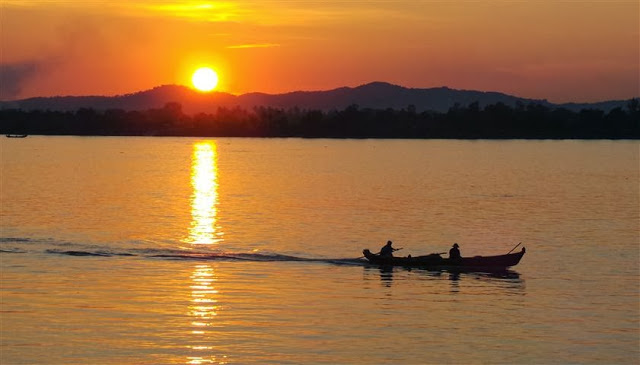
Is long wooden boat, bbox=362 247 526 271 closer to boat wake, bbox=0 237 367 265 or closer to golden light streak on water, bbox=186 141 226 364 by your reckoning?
boat wake, bbox=0 237 367 265

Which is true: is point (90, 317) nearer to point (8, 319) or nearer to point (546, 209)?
point (8, 319)

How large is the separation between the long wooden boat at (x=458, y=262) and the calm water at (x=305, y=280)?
2.35 feet

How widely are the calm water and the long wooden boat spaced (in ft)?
2.35

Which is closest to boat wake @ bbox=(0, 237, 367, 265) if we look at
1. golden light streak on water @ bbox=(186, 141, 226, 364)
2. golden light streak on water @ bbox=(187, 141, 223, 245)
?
golden light streak on water @ bbox=(186, 141, 226, 364)

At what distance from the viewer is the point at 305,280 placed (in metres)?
47.2

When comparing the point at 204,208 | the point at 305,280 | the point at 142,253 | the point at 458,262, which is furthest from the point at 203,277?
the point at 204,208

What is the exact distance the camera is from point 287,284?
4581cm

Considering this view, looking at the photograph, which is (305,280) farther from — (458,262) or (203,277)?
(458,262)

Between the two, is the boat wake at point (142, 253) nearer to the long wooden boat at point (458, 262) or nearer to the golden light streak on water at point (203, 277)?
the long wooden boat at point (458, 262)

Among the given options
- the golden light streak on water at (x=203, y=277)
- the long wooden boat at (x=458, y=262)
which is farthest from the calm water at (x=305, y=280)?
the long wooden boat at (x=458, y=262)

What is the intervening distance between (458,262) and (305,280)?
761 cm

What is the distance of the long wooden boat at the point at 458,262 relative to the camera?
165 feet

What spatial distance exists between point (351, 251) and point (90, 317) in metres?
23.7

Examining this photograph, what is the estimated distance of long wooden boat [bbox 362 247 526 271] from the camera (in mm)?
50156
